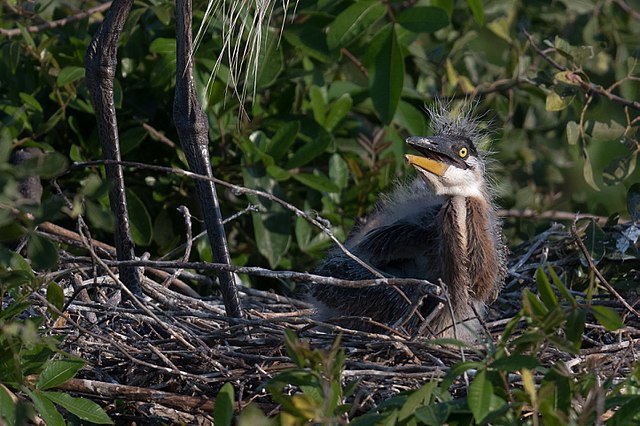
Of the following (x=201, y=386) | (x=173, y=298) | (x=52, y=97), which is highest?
(x=52, y=97)

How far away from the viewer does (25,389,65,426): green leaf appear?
2.03 m

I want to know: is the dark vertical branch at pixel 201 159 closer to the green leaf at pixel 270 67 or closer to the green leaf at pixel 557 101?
the green leaf at pixel 270 67

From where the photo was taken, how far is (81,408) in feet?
6.97

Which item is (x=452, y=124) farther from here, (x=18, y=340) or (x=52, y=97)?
(x=18, y=340)

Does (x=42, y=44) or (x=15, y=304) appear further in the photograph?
(x=42, y=44)

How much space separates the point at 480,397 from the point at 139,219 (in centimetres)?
178

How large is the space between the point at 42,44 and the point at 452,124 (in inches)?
53.8

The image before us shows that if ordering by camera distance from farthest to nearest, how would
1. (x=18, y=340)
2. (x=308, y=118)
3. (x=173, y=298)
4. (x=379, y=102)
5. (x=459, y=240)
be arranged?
1. (x=308, y=118)
2. (x=379, y=102)
3. (x=173, y=298)
4. (x=459, y=240)
5. (x=18, y=340)

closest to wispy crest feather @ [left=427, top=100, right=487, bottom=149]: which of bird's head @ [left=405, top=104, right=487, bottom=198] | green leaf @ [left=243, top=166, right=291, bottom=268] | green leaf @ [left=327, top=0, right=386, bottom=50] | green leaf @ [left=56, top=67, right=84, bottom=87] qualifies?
bird's head @ [left=405, top=104, right=487, bottom=198]

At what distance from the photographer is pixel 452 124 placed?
3229 millimetres

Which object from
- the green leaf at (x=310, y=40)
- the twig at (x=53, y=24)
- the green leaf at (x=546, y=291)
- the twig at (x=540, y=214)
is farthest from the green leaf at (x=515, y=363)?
the twig at (x=53, y=24)

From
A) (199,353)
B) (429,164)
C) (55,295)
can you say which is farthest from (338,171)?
(55,295)

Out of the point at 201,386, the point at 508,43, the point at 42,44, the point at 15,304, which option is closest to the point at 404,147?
the point at 508,43

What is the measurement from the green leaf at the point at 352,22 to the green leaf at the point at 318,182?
0.44m
